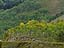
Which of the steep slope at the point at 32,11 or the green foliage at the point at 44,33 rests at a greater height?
the green foliage at the point at 44,33

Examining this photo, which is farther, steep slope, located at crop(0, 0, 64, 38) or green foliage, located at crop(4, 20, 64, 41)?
steep slope, located at crop(0, 0, 64, 38)

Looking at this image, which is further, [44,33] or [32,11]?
[32,11]

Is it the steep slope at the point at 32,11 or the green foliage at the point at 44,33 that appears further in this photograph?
the steep slope at the point at 32,11

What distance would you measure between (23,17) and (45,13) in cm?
526

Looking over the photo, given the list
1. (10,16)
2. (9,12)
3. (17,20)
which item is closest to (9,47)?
(17,20)

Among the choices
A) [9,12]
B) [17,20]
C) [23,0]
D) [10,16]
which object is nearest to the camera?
[17,20]

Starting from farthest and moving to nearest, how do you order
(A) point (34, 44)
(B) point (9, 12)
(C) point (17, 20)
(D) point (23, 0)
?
1. (D) point (23, 0)
2. (B) point (9, 12)
3. (C) point (17, 20)
4. (A) point (34, 44)

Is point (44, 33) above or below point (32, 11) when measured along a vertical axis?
above

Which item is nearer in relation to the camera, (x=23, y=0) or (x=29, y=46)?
(x=29, y=46)

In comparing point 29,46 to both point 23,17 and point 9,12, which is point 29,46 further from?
point 9,12

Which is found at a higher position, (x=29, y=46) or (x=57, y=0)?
(x=29, y=46)

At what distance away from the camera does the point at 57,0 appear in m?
59.3

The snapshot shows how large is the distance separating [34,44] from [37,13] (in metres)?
50.1

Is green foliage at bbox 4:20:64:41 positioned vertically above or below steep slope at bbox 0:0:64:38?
above
